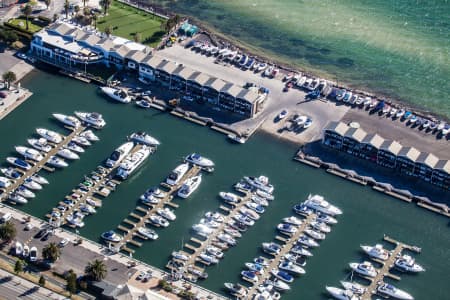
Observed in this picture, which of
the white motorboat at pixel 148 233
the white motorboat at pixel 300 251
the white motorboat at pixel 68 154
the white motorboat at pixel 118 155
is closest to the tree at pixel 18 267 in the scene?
the white motorboat at pixel 148 233

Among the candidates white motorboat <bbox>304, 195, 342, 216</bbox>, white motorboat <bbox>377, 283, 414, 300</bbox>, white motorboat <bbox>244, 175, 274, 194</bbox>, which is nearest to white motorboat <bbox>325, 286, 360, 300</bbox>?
white motorboat <bbox>377, 283, 414, 300</bbox>

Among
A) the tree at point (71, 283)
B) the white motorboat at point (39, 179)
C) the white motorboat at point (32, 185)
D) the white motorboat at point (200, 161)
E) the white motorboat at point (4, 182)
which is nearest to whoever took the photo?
the tree at point (71, 283)

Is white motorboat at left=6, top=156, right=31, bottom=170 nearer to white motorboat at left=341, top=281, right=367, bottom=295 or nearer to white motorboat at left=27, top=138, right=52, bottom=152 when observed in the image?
white motorboat at left=27, top=138, right=52, bottom=152

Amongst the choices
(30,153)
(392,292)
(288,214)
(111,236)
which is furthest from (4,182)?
(392,292)

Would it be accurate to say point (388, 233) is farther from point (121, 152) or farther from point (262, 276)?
point (121, 152)

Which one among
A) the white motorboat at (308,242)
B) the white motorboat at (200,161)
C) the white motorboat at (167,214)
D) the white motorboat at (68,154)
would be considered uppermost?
the white motorboat at (200,161)

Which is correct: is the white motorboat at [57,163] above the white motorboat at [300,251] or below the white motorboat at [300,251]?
above

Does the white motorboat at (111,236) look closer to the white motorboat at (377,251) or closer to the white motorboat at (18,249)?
the white motorboat at (18,249)
